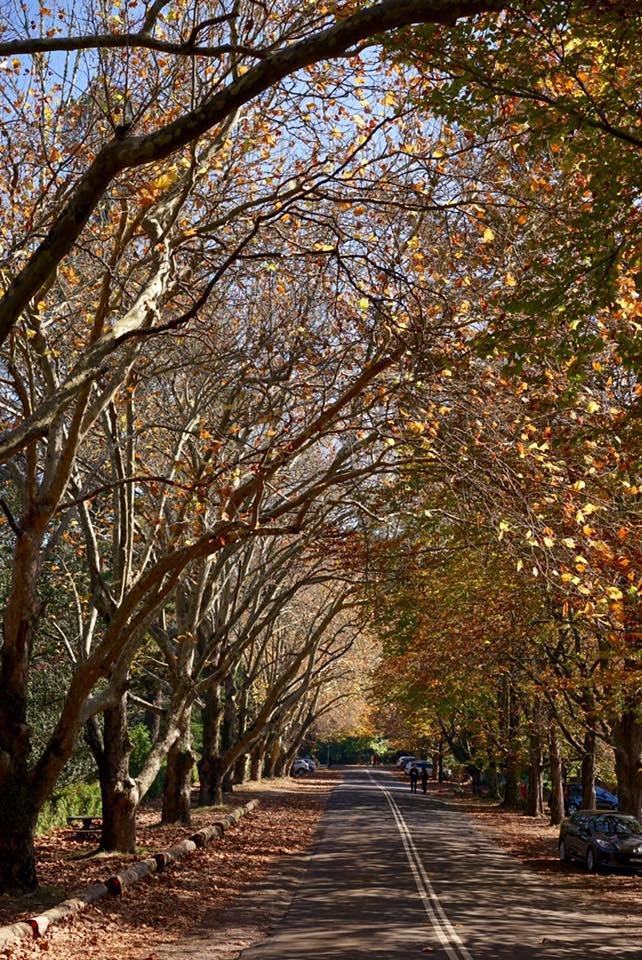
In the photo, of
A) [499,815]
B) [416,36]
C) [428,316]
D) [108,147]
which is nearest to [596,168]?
[416,36]

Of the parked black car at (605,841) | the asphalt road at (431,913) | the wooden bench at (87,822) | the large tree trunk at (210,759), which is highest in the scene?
the large tree trunk at (210,759)

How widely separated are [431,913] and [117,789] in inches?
224

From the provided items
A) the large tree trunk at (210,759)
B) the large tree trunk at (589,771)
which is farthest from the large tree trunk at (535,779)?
the large tree trunk at (210,759)

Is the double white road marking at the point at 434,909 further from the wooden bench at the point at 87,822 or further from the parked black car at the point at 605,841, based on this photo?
the wooden bench at the point at 87,822

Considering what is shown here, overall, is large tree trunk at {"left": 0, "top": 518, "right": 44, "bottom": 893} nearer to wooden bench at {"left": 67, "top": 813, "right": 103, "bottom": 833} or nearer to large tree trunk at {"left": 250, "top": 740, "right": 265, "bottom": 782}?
wooden bench at {"left": 67, "top": 813, "right": 103, "bottom": 833}

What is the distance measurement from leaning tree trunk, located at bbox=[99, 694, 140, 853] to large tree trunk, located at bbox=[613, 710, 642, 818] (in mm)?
11373

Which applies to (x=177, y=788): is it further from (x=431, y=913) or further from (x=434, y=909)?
(x=431, y=913)

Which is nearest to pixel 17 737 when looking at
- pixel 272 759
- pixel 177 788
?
pixel 177 788

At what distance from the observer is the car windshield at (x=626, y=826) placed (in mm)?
20062

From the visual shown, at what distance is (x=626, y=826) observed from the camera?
798 inches

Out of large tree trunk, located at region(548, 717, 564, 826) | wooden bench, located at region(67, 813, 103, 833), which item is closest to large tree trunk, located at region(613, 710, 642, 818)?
large tree trunk, located at region(548, 717, 564, 826)

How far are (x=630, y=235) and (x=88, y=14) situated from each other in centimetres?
615

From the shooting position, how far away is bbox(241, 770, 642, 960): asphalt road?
1104 cm

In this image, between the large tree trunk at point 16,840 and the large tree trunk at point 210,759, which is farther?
the large tree trunk at point 210,759
